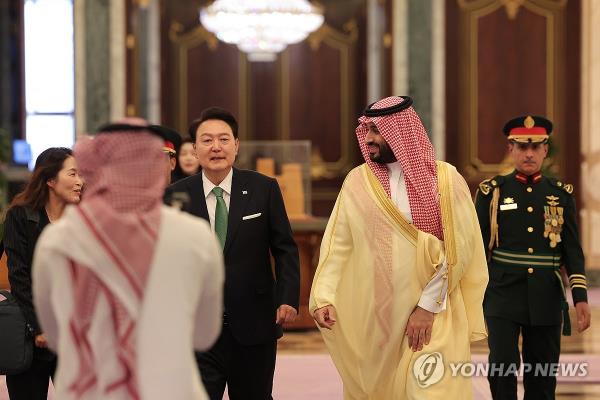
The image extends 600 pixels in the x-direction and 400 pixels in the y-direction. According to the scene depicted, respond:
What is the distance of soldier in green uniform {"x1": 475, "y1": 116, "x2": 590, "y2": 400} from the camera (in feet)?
16.4

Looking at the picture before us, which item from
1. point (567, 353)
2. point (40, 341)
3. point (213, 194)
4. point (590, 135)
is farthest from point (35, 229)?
point (590, 135)

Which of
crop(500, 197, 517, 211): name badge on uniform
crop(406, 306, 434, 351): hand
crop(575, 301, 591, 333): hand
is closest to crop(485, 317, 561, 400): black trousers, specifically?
crop(575, 301, 591, 333): hand

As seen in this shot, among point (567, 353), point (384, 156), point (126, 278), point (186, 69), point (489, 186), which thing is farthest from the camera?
point (186, 69)

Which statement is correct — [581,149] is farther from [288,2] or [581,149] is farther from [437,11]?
[288,2]

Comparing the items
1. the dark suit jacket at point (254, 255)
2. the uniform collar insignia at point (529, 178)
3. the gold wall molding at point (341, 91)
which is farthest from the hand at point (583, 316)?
the gold wall molding at point (341, 91)

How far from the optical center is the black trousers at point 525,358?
16.4 feet

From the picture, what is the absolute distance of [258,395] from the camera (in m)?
4.11

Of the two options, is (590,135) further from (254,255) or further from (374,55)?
(254,255)

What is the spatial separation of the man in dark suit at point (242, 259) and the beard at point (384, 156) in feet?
1.44

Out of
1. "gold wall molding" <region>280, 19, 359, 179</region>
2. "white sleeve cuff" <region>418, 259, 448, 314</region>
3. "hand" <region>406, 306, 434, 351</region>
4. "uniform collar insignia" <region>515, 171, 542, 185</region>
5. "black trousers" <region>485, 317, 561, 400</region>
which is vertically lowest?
"black trousers" <region>485, 317, 561, 400</region>

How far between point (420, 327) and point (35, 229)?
164cm

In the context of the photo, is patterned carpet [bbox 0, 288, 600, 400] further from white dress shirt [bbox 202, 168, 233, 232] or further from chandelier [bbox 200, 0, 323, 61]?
chandelier [bbox 200, 0, 323, 61]

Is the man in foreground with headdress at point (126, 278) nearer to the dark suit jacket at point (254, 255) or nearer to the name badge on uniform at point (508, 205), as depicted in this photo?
the dark suit jacket at point (254, 255)

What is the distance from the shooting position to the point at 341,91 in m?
14.9
